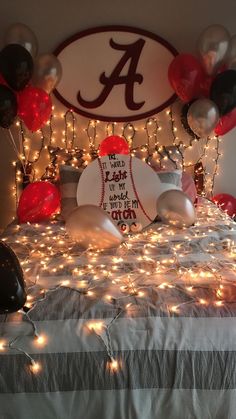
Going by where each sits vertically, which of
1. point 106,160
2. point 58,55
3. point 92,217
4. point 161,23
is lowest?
point 92,217

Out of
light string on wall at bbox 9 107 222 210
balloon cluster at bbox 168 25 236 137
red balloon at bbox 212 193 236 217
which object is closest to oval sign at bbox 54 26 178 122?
light string on wall at bbox 9 107 222 210

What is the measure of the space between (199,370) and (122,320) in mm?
219

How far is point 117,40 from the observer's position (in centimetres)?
258

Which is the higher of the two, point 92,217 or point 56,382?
point 92,217

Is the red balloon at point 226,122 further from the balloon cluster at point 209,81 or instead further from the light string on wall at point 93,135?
the light string on wall at point 93,135

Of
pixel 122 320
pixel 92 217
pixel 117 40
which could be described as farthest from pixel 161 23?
pixel 122 320

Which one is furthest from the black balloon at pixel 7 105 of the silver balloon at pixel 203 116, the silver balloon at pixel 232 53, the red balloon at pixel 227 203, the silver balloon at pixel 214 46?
the red balloon at pixel 227 203

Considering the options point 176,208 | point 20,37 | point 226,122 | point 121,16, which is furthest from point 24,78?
point 226,122

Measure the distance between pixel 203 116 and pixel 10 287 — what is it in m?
1.69

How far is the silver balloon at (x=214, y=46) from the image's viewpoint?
2230 mm

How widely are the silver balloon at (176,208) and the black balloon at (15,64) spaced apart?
3.45 ft

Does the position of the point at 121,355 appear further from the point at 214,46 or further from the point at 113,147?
the point at 214,46

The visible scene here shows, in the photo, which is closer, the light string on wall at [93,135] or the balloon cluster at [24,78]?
the balloon cluster at [24,78]

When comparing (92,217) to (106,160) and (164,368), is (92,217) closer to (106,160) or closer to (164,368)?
(106,160)
